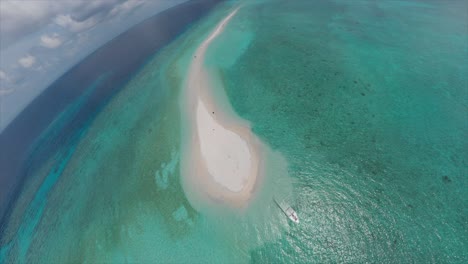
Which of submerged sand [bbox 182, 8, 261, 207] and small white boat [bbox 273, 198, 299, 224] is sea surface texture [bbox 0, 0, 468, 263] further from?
submerged sand [bbox 182, 8, 261, 207]

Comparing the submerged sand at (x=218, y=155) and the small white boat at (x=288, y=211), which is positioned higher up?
the submerged sand at (x=218, y=155)

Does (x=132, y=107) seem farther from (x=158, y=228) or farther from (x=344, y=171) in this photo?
(x=344, y=171)

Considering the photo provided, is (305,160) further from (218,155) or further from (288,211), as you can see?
(218,155)

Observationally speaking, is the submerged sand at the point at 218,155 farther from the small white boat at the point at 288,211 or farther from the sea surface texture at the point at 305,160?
the small white boat at the point at 288,211

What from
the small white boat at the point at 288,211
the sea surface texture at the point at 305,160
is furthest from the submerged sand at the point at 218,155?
the small white boat at the point at 288,211

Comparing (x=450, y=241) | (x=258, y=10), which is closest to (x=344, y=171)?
(x=450, y=241)

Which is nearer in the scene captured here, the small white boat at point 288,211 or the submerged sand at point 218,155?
the small white boat at point 288,211
